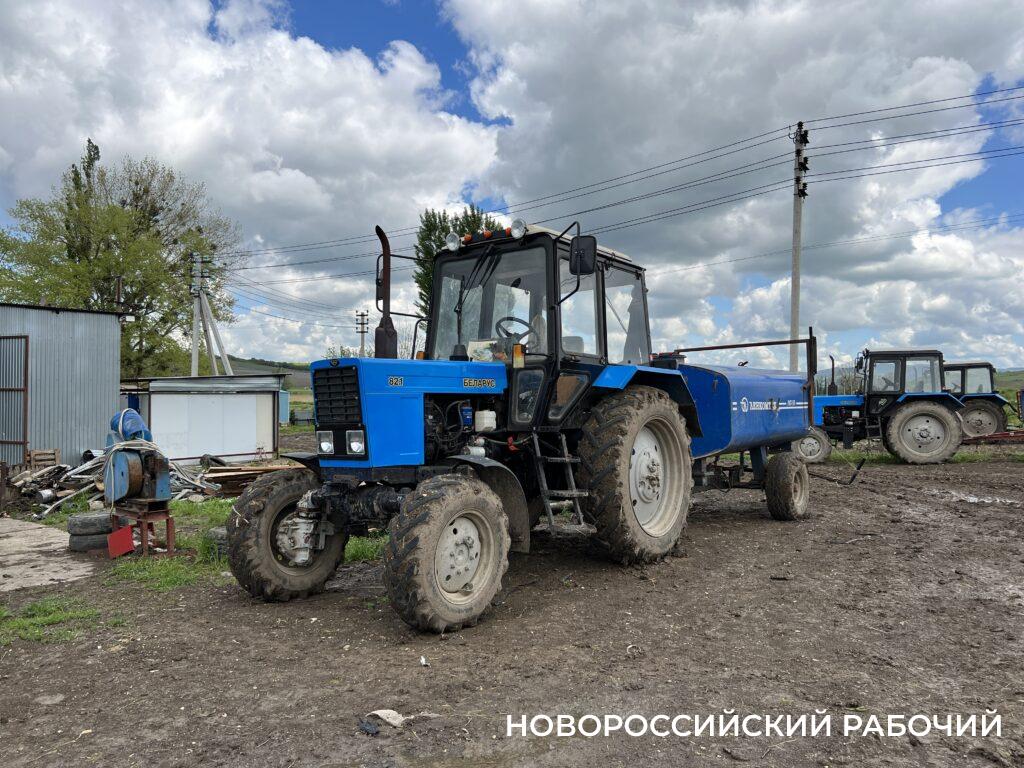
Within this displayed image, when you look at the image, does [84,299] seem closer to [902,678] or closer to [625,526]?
[625,526]

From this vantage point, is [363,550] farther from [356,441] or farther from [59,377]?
[59,377]

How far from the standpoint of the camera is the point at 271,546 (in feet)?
16.6

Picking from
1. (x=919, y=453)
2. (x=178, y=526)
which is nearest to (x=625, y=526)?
(x=178, y=526)

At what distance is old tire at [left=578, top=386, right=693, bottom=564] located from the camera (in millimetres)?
5473

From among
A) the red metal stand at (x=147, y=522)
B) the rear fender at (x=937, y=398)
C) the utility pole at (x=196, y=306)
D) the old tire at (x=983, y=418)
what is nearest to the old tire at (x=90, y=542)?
the red metal stand at (x=147, y=522)

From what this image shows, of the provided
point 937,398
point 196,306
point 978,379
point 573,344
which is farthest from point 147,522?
point 196,306

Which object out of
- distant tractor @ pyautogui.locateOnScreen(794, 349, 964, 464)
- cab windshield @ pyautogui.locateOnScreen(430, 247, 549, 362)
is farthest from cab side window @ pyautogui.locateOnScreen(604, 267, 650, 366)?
distant tractor @ pyautogui.locateOnScreen(794, 349, 964, 464)

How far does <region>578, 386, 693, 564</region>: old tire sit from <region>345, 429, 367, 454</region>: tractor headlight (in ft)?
5.70

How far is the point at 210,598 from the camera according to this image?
533cm

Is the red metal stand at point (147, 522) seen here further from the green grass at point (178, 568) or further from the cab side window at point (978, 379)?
the cab side window at point (978, 379)

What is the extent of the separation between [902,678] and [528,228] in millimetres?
3917

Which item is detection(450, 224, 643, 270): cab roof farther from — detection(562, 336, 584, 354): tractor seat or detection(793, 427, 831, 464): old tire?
detection(793, 427, 831, 464): old tire

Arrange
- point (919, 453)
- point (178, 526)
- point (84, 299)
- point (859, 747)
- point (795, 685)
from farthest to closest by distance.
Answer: point (84, 299)
point (919, 453)
point (178, 526)
point (795, 685)
point (859, 747)

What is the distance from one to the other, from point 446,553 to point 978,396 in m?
17.7
